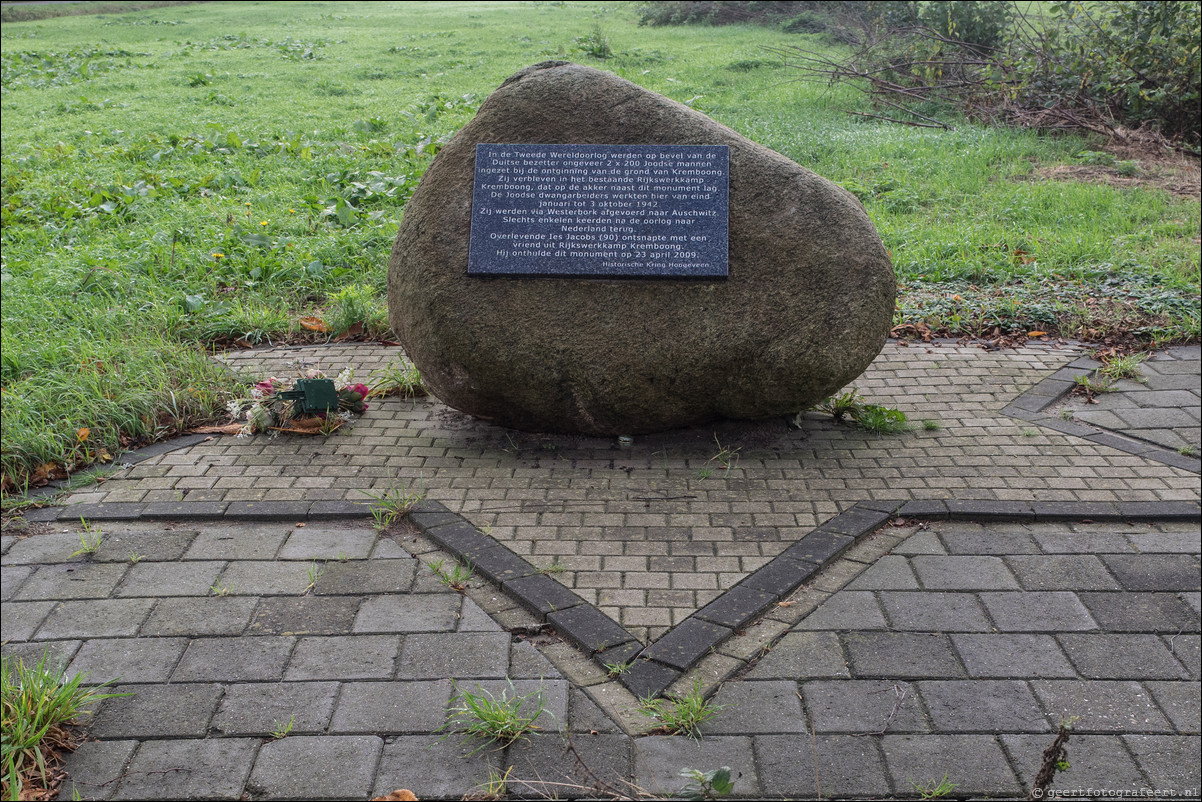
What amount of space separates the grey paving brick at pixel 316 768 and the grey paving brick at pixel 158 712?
0.28 m

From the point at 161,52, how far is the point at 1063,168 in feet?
54.3

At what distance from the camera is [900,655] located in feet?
10.2

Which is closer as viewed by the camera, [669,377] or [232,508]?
[232,508]

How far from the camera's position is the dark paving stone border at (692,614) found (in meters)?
3.10

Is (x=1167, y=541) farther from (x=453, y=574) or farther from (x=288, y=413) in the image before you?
(x=288, y=413)

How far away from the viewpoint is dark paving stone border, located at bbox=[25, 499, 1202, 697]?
310 centimetres

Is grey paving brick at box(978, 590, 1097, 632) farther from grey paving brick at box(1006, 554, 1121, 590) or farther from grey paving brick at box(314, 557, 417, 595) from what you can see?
grey paving brick at box(314, 557, 417, 595)

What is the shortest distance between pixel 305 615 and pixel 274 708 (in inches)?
20.1

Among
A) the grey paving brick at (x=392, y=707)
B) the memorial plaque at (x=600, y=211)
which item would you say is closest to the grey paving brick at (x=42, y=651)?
the grey paving brick at (x=392, y=707)

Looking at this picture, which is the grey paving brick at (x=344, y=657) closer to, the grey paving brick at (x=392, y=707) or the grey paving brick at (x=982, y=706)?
the grey paving brick at (x=392, y=707)

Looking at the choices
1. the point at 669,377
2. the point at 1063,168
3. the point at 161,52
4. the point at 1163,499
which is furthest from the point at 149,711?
the point at 161,52

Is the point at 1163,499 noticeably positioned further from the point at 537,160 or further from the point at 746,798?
the point at 537,160

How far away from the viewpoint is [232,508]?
163 inches

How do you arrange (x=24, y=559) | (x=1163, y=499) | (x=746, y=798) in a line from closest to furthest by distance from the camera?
1. (x=746, y=798)
2. (x=24, y=559)
3. (x=1163, y=499)
